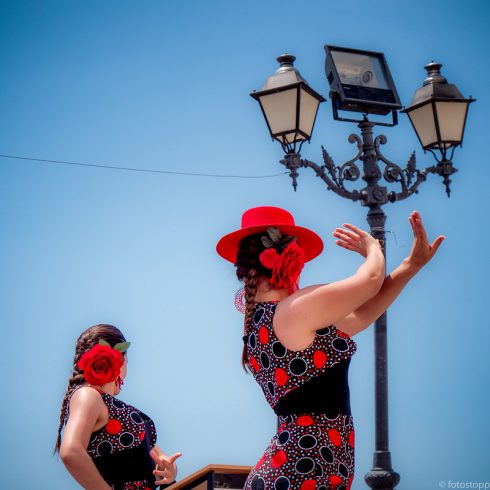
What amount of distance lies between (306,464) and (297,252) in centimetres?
70

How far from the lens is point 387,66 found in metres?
6.74

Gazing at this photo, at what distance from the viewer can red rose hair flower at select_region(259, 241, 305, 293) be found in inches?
94.7

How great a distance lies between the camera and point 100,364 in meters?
3.50

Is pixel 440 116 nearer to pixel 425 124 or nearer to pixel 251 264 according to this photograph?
pixel 425 124

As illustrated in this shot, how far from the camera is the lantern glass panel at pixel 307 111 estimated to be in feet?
19.0

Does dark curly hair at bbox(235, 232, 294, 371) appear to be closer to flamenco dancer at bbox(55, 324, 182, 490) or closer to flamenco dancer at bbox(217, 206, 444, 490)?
flamenco dancer at bbox(217, 206, 444, 490)

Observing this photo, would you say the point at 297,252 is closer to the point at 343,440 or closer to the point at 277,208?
the point at 277,208

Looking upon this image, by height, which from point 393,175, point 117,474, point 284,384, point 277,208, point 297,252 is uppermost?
point 393,175

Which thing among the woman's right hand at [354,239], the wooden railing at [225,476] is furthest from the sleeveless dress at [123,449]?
the woman's right hand at [354,239]

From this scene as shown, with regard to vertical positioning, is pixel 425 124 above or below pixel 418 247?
above

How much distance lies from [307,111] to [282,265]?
3669 mm

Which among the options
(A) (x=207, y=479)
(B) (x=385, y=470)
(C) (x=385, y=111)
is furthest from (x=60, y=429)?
(C) (x=385, y=111)

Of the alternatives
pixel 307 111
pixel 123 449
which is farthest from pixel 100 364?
pixel 307 111

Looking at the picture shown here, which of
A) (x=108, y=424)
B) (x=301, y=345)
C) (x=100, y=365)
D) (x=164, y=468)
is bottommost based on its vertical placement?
(x=164, y=468)
